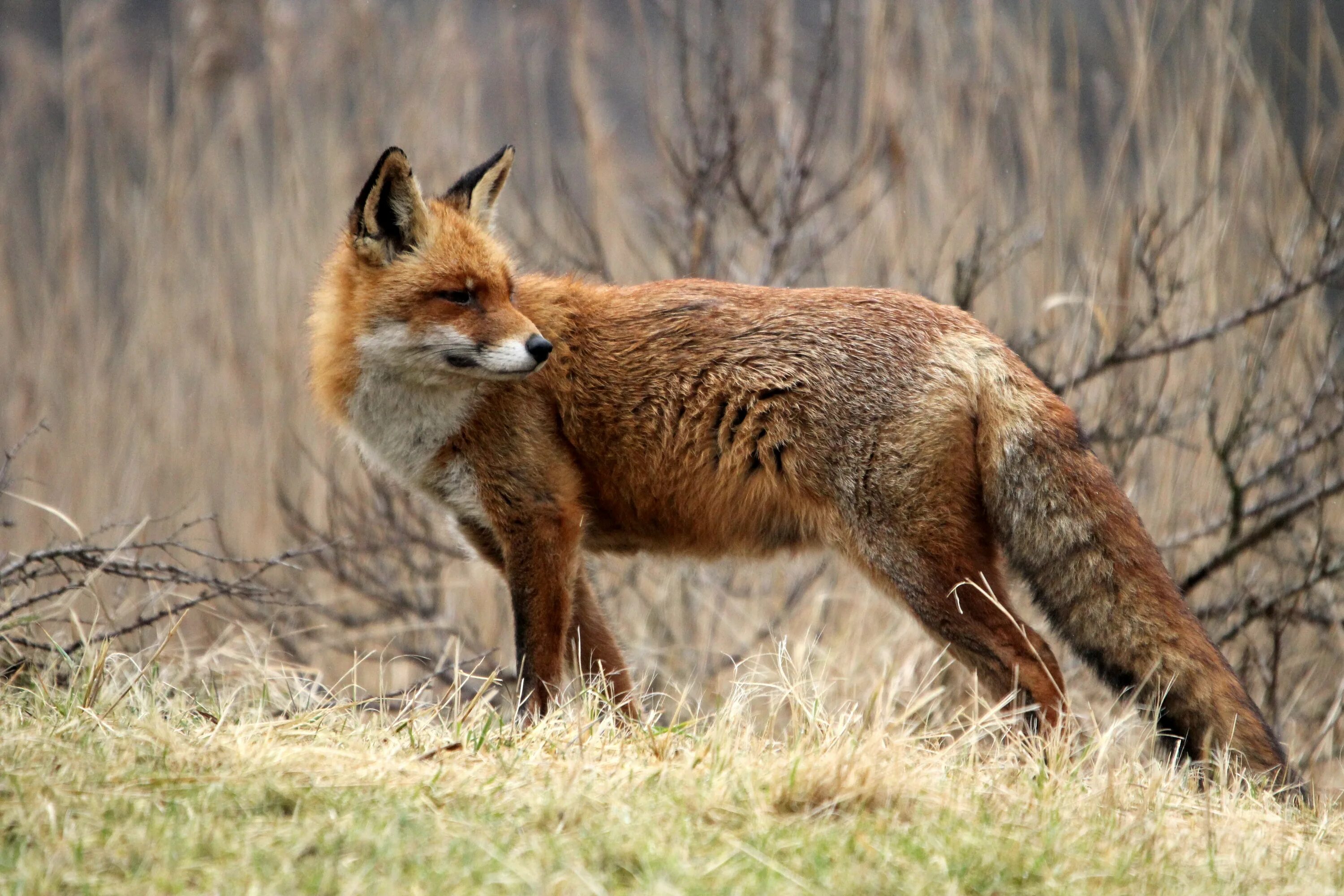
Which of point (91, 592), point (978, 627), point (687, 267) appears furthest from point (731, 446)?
point (91, 592)

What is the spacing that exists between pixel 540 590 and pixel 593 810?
1.42m

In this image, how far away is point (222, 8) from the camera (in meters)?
6.33

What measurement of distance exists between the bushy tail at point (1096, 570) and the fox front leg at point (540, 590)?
1.26 metres

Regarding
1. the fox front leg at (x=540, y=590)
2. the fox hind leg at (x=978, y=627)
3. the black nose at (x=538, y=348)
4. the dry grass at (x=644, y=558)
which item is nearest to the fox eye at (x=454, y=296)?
the black nose at (x=538, y=348)

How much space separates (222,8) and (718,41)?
280 centimetres

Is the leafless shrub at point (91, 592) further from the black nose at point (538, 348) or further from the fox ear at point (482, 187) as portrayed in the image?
the fox ear at point (482, 187)

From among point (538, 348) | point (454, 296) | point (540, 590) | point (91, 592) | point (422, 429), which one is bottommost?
point (91, 592)

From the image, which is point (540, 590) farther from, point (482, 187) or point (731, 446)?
point (482, 187)

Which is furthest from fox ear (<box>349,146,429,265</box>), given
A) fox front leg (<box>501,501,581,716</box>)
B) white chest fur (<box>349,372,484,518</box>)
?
fox front leg (<box>501,501,581,716</box>)

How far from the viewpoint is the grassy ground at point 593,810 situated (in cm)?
196

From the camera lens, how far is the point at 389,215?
374 cm

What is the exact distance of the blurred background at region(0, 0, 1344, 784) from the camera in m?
4.89

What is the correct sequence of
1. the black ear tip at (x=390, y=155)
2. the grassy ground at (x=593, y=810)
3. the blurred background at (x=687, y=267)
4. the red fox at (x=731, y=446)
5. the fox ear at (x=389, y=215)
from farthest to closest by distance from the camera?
the blurred background at (x=687, y=267) < the fox ear at (x=389, y=215) < the black ear tip at (x=390, y=155) < the red fox at (x=731, y=446) < the grassy ground at (x=593, y=810)

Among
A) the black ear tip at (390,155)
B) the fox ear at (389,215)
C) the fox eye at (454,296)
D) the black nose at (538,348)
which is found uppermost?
the black ear tip at (390,155)
